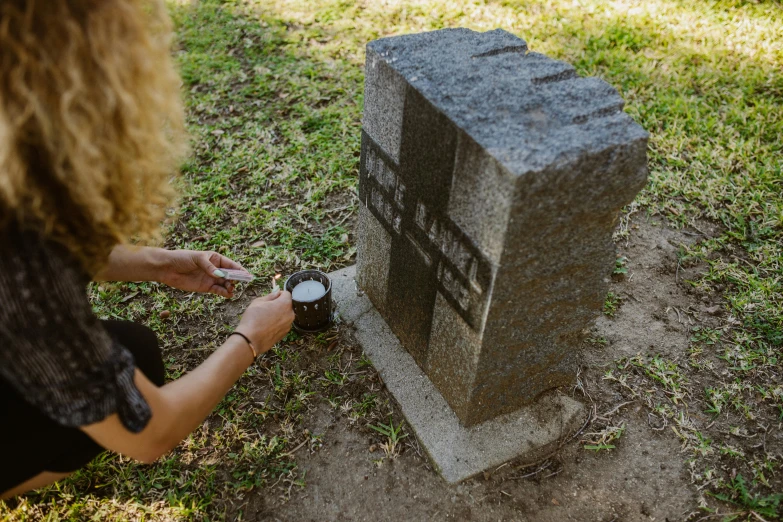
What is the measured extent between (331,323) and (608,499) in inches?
53.3

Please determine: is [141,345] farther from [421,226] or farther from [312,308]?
[421,226]

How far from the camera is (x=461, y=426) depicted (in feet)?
7.46

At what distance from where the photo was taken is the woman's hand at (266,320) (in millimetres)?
2000

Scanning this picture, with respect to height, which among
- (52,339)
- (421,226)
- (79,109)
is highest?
(79,109)

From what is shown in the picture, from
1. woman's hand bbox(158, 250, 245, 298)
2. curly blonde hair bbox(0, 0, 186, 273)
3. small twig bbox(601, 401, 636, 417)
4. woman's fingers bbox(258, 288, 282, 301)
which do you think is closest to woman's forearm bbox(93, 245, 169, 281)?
woman's hand bbox(158, 250, 245, 298)

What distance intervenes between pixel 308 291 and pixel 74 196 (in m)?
1.33

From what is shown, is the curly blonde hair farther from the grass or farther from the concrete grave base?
the concrete grave base

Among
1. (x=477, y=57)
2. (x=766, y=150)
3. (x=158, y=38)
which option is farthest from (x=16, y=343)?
(x=766, y=150)

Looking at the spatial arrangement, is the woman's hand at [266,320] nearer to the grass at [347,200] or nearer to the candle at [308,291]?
the candle at [308,291]

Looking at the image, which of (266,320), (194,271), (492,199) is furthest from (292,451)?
(492,199)

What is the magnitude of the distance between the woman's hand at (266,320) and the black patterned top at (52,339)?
0.61 meters

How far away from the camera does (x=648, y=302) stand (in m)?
2.88

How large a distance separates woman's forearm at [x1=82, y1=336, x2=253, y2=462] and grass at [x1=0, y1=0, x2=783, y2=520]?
0.57m

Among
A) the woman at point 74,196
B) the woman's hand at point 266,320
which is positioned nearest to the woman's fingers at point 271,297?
the woman's hand at point 266,320
